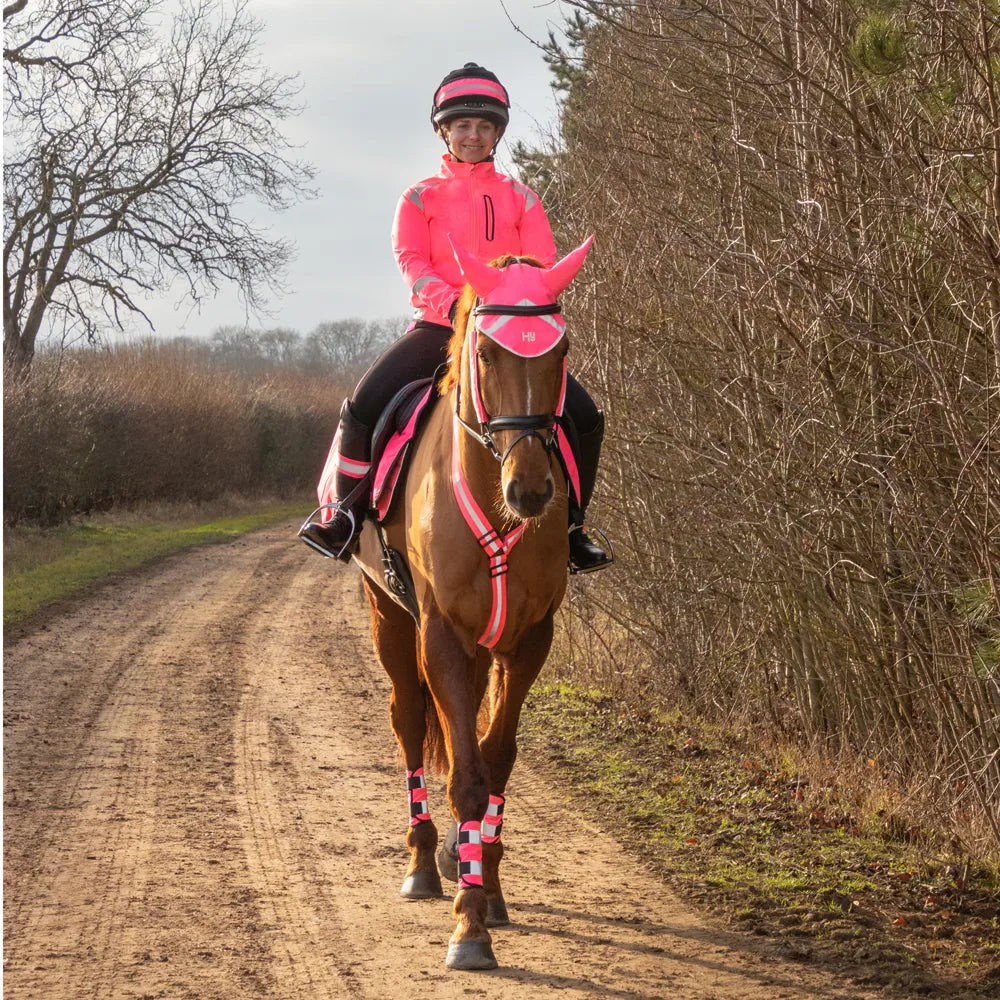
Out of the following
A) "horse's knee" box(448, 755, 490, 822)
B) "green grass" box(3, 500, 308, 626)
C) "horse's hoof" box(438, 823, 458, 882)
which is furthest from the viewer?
"green grass" box(3, 500, 308, 626)

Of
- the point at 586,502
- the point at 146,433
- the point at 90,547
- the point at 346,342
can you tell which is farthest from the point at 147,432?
the point at 346,342

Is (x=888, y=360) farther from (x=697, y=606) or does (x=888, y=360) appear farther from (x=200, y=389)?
(x=200, y=389)

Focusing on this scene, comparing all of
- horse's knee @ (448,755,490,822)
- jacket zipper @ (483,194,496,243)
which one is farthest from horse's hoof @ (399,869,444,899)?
jacket zipper @ (483,194,496,243)

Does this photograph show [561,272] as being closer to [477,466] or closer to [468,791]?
[477,466]

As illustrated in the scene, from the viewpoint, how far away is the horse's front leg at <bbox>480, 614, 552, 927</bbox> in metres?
5.27

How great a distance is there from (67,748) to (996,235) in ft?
21.7

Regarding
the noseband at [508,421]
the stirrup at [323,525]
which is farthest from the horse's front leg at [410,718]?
the noseband at [508,421]

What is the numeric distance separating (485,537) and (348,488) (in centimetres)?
145

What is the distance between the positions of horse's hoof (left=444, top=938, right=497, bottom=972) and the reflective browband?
2.39 m

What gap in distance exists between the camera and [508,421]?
448cm

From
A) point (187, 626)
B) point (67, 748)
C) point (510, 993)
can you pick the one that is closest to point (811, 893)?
point (510, 993)

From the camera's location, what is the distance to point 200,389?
108ft

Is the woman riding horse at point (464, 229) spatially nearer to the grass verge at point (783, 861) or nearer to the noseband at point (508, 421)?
the noseband at point (508, 421)

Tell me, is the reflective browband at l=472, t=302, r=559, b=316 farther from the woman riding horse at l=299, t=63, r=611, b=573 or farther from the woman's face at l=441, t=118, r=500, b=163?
the woman's face at l=441, t=118, r=500, b=163
